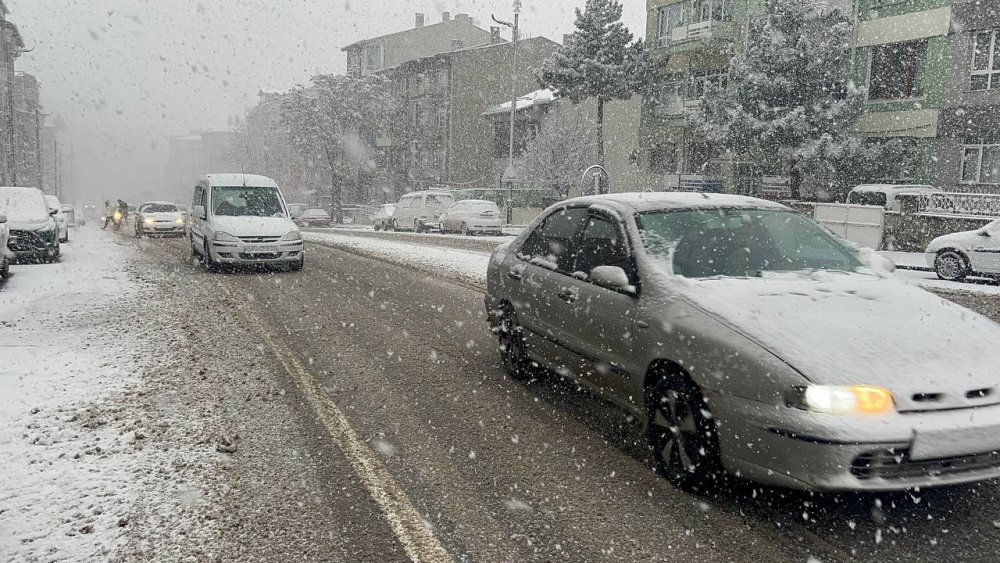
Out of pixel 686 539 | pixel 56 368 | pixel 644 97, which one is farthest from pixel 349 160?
pixel 686 539

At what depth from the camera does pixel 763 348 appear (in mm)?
3629

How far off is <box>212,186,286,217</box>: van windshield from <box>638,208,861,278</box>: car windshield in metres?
12.2

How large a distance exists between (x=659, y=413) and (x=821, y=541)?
40.9 inches

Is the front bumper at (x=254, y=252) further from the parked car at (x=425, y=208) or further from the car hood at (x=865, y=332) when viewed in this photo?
the parked car at (x=425, y=208)

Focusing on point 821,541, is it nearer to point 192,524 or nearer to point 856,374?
point 856,374

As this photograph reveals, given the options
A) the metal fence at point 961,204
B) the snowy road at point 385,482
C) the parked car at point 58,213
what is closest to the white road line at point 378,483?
the snowy road at point 385,482

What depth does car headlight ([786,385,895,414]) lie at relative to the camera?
3357mm

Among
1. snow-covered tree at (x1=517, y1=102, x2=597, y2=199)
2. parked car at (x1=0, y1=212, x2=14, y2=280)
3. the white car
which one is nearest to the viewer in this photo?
parked car at (x1=0, y1=212, x2=14, y2=280)

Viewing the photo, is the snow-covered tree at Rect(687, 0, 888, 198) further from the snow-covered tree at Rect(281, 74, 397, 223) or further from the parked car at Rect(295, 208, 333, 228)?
the snow-covered tree at Rect(281, 74, 397, 223)

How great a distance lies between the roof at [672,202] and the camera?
5238 millimetres

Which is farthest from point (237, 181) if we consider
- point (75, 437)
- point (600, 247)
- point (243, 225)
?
point (600, 247)

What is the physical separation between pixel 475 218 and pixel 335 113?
32.5 metres

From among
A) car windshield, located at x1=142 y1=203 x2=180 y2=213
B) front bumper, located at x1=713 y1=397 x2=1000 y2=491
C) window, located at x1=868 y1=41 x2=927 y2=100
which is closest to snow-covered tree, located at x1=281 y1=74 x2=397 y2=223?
car windshield, located at x1=142 y1=203 x2=180 y2=213

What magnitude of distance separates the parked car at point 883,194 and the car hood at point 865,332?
64.3 ft
